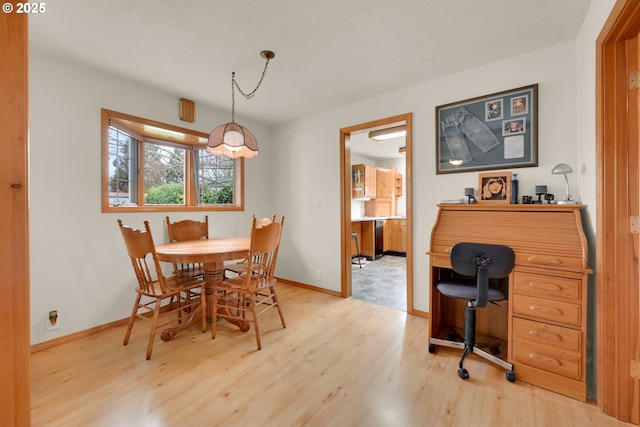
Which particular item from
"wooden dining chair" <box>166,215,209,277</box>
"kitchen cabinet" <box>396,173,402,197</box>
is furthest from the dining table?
"kitchen cabinet" <box>396,173,402,197</box>

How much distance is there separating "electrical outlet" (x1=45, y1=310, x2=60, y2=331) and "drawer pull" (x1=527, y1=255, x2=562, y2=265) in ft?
11.9

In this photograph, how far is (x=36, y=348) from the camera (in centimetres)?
214

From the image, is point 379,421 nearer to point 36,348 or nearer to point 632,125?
point 632,125

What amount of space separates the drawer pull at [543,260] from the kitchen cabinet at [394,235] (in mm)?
4257

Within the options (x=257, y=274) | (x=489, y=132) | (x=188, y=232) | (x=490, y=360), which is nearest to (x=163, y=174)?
(x=188, y=232)

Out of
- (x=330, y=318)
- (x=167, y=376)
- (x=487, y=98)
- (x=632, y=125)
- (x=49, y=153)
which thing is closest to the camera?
(x=632, y=125)

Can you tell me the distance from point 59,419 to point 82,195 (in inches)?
68.0

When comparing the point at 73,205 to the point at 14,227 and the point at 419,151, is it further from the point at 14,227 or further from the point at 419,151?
the point at 419,151

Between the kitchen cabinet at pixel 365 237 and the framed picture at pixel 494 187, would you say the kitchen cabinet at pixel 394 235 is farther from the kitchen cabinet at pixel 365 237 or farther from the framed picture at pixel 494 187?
the framed picture at pixel 494 187

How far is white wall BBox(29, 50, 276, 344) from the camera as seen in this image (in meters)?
2.18

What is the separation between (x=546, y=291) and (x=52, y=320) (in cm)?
366

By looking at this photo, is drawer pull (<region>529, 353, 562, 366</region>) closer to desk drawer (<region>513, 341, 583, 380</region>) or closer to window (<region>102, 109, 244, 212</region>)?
desk drawer (<region>513, 341, 583, 380</region>)

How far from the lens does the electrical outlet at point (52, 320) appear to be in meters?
2.21

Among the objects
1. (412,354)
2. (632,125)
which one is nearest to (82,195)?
(412,354)
